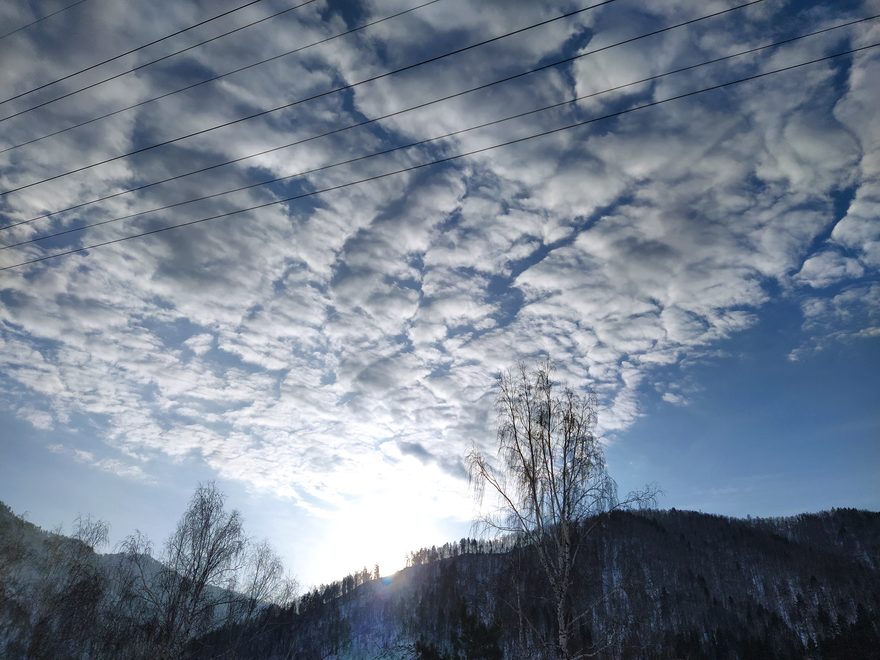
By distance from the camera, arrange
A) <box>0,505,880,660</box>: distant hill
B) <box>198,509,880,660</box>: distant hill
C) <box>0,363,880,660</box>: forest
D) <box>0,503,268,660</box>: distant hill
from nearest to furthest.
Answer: <box>0,363,880,660</box>: forest, <box>0,503,268,660</box>: distant hill, <box>0,505,880,660</box>: distant hill, <box>198,509,880,660</box>: distant hill

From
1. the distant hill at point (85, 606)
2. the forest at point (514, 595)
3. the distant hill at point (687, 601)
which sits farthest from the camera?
the distant hill at point (687, 601)

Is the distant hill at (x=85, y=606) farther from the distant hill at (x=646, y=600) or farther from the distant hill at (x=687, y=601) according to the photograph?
the distant hill at (x=687, y=601)

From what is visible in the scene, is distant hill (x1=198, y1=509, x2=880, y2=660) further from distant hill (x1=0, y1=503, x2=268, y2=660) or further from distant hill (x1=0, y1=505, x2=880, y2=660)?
distant hill (x1=0, y1=503, x2=268, y2=660)

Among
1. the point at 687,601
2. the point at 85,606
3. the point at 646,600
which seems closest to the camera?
the point at 85,606

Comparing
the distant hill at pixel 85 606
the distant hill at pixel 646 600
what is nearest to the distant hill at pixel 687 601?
the distant hill at pixel 646 600

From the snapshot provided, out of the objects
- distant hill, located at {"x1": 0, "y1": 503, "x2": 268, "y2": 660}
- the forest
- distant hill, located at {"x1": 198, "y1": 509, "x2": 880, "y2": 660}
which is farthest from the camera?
distant hill, located at {"x1": 198, "y1": 509, "x2": 880, "y2": 660}

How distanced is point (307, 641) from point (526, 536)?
458ft

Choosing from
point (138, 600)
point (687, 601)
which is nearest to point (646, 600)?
point (687, 601)

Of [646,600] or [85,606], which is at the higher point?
[646,600]

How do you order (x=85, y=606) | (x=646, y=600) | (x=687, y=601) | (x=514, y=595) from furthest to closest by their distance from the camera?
(x=687, y=601) < (x=646, y=600) < (x=85, y=606) < (x=514, y=595)

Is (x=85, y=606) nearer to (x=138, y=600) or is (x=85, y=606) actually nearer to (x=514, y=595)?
(x=138, y=600)

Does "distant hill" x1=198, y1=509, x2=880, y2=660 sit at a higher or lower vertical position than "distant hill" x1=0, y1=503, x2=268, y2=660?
higher

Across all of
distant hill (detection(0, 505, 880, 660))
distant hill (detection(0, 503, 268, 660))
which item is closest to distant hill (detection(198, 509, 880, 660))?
distant hill (detection(0, 505, 880, 660))

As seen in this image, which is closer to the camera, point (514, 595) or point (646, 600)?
point (514, 595)
